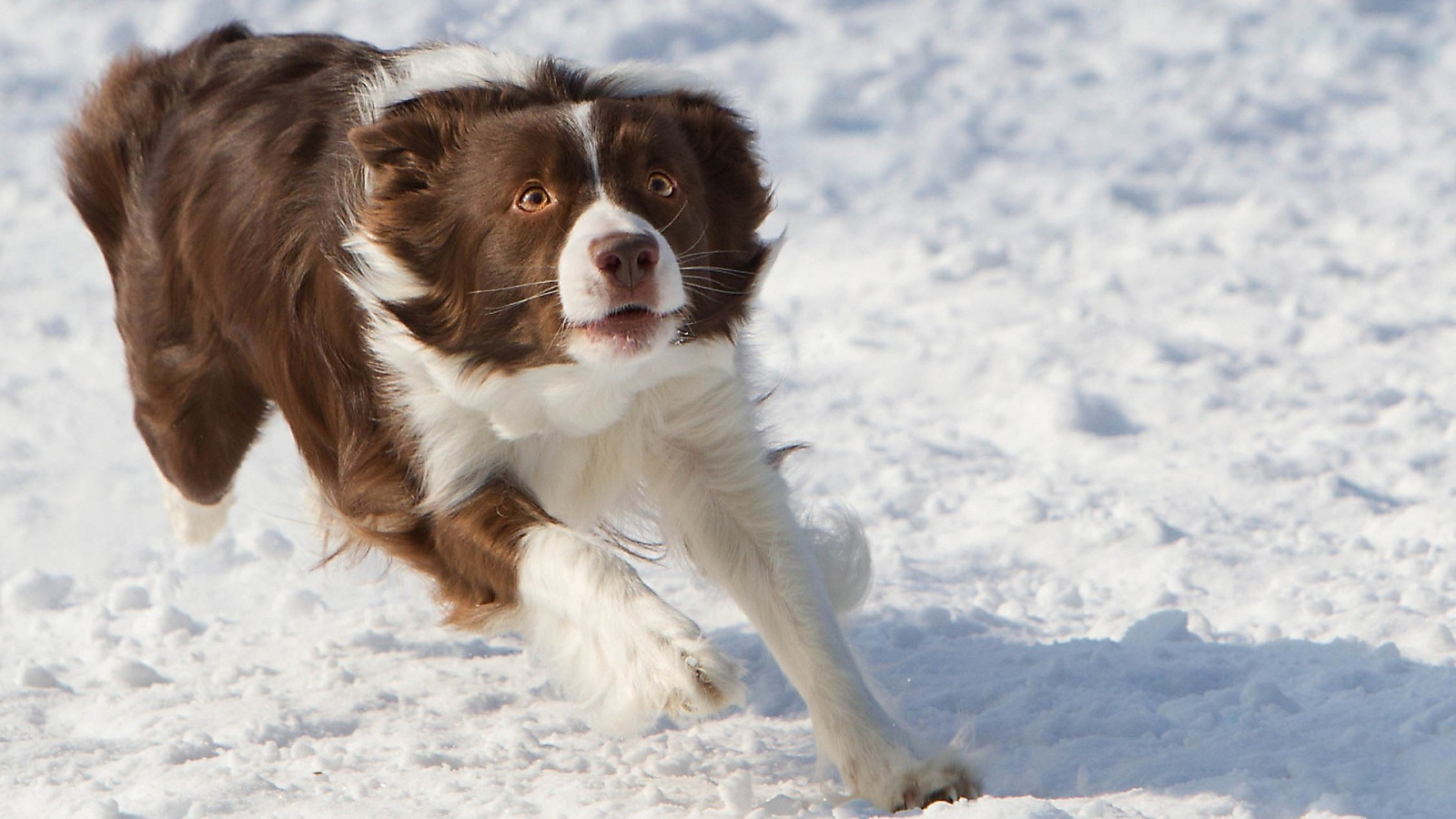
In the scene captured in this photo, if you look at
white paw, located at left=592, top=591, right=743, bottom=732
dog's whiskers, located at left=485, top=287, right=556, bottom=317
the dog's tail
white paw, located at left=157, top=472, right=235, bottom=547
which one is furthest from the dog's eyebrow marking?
white paw, located at left=157, top=472, right=235, bottom=547

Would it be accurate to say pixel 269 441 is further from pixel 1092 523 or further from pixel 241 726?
pixel 1092 523

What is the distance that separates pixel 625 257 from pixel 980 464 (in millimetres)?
2793

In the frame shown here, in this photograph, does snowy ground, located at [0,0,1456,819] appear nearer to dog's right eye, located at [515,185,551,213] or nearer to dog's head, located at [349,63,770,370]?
dog's head, located at [349,63,770,370]

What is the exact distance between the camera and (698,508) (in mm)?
3656

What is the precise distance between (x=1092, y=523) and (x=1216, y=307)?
226cm

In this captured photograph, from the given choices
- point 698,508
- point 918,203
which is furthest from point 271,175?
point 918,203

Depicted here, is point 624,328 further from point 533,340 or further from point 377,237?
point 377,237

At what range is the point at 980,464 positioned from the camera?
5469 millimetres

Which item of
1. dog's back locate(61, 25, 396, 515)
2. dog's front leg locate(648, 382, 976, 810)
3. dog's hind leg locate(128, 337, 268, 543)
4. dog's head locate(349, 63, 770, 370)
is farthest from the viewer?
dog's hind leg locate(128, 337, 268, 543)

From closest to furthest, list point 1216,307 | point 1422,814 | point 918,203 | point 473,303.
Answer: point 1422,814, point 473,303, point 1216,307, point 918,203

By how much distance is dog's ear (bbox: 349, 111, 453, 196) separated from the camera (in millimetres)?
3314

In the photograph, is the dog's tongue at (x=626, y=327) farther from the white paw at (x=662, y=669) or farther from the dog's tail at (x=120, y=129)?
the dog's tail at (x=120, y=129)

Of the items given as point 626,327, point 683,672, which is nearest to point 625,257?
point 626,327

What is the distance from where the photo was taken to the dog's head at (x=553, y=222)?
304 centimetres
